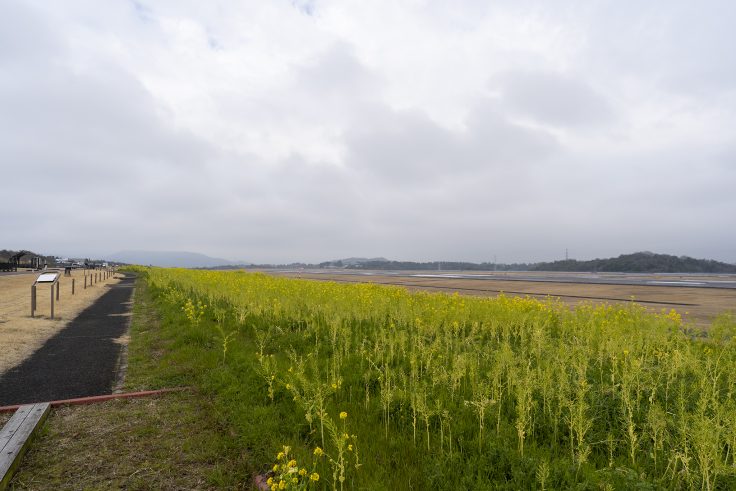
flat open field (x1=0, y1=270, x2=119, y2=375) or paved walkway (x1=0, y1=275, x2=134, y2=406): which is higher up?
flat open field (x1=0, y1=270, x2=119, y2=375)

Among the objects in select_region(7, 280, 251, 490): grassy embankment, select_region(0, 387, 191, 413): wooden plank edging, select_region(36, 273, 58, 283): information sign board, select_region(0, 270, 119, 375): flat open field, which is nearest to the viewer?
select_region(7, 280, 251, 490): grassy embankment

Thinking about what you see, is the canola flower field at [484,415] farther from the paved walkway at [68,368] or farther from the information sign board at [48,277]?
the information sign board at [48,277]

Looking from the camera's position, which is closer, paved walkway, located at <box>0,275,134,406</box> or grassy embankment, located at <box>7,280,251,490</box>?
grassy embankment, located at <box>7,280,251,490</box>

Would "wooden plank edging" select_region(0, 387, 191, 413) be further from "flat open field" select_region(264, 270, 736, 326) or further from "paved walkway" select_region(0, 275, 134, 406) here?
"flat open field" select_region(264, 270, 736, 326)

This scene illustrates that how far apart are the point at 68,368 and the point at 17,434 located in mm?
3673

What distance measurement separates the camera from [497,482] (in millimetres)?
3289

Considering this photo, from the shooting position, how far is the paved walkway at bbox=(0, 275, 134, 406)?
239 inches

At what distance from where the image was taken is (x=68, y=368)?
7.45 metres

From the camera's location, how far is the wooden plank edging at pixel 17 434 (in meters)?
3.68

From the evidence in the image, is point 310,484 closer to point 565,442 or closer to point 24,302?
point 565,442

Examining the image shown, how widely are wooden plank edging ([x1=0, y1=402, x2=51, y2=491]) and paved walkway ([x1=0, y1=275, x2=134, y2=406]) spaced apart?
32.4 inches

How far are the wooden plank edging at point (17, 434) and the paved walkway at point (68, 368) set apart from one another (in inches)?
32.4

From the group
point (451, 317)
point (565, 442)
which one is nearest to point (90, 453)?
point (565, 442)

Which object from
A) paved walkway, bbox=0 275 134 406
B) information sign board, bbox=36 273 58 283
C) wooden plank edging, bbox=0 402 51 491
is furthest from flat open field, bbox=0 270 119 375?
wooden plank edging, bbox=0 402 51 491
